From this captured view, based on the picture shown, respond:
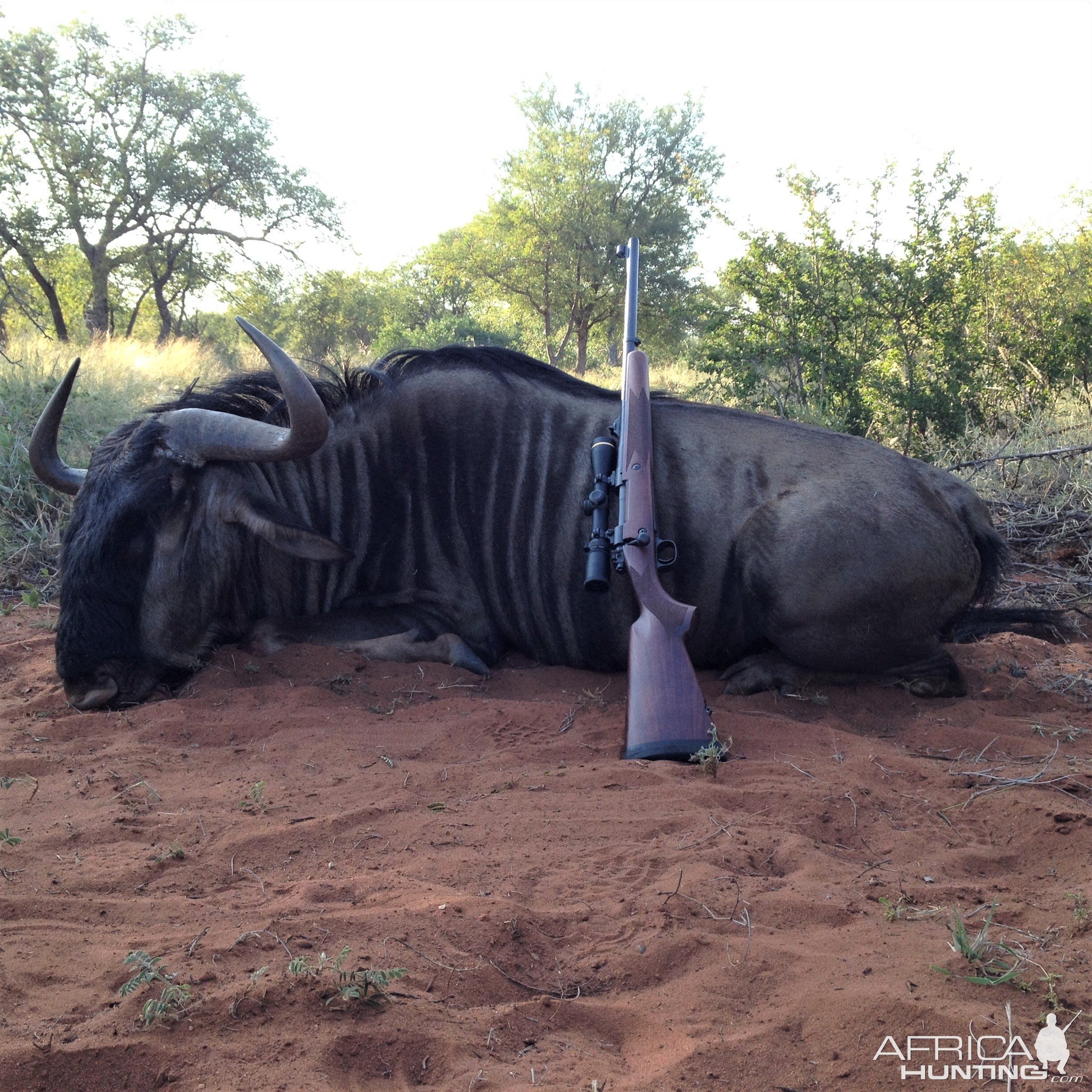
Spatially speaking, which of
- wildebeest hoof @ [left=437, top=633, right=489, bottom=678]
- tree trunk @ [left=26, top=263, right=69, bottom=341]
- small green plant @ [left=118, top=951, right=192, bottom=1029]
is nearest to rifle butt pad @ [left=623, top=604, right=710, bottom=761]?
wildebeest hoof @ [left=437, top=633, right=489, bottom=678]

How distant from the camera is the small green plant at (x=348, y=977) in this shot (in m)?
1.74

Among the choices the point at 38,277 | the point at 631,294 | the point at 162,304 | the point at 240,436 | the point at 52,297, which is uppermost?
the point at 162,304

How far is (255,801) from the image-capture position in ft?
9.06

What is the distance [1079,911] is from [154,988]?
1.88 meters

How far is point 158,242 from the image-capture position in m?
21.7

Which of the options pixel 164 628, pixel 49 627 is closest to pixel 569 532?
pixel 164 628

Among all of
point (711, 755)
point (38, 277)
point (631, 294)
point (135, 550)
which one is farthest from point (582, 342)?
point (711, 755)

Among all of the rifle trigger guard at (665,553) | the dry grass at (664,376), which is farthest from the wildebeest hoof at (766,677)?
the dry grass at (664,376)

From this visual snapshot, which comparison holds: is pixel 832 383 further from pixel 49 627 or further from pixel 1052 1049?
pixel 1052 1049

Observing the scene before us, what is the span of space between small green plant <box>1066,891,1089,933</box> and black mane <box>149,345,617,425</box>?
312 cm

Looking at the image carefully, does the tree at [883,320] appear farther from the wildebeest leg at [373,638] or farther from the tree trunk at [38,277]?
the tree trunk at [38,277]

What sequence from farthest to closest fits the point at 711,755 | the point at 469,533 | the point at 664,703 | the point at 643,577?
the point at 469,533, the point at 643,577, the point at 664,703, the point at 711,755

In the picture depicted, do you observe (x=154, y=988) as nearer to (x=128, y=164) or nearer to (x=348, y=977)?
(x=348, y=977)

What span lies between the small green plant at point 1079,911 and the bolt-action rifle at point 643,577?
1.15 meters
